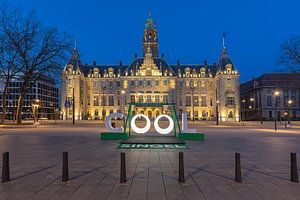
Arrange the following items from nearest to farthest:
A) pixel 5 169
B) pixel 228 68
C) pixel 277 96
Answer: pixel 5 169
pixel 277 96
pixel 228 68

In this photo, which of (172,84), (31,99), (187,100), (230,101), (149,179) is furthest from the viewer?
(31,99)

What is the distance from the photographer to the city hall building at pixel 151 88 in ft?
284

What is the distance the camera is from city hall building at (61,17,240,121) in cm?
8650

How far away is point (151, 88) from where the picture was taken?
87.5 metres

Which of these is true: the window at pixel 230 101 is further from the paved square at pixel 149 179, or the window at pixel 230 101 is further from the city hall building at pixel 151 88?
the paved square at pixel 149 179

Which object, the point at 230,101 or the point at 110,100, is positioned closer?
the point at 230,101

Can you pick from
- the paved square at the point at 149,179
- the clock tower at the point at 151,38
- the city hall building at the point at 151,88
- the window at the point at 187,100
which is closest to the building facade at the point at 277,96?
the city hall building at the point at 151,88

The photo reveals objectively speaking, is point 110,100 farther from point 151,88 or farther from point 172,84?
point 172,84

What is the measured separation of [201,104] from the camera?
9125 centimetres

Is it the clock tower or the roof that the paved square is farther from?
the clock tower

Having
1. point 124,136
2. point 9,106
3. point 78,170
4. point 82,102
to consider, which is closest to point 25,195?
point 78,170

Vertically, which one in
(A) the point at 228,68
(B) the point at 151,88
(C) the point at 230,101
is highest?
(A) the point at 228,68

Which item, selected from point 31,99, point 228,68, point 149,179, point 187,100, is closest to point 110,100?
point 187,100

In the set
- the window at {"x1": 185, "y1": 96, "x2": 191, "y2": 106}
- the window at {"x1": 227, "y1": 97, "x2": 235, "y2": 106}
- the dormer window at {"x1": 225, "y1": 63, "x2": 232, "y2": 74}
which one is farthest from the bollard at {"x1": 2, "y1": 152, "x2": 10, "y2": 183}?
the dormer window at {"x1": 225, "y1": 63, "x2": 232, "y2": 74}
